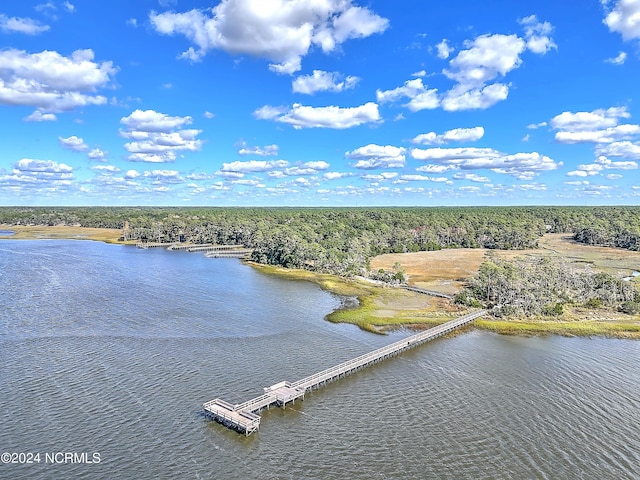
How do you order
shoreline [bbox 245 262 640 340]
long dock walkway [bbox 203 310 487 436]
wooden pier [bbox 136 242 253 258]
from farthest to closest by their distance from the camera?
wooden pier [bbox 136 242 253 258], shoreline [bbox 245 262 640 340], long dock walkway [bbox 203 310 487 436]

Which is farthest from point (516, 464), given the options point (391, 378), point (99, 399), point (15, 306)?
point (15, 306)

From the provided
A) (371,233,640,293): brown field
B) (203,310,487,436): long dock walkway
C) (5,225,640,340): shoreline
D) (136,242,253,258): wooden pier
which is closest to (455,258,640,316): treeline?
(5,225,640,340): shoreline

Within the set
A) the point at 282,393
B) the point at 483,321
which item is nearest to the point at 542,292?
the point at 483,321

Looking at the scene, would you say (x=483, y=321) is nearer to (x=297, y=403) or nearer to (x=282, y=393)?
(x=297, y=403)

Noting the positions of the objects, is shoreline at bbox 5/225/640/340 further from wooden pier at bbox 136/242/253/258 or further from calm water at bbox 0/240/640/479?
wooden pier at bbox 136/242/253/258

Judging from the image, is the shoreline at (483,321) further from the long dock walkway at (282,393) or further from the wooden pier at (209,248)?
the wooden pier at (209,248)

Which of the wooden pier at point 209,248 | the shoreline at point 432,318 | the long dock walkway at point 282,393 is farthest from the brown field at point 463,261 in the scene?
the wooden pier at point 209,248
